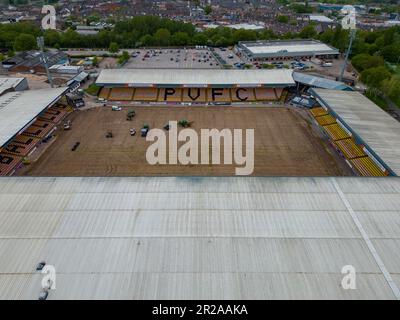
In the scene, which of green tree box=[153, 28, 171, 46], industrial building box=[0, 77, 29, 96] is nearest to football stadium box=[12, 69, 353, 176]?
industrial building box=[0, 77, 29, 96]

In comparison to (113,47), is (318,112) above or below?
below

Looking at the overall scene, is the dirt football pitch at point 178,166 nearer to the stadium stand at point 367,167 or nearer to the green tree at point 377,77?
the stadium stand at point 367,167

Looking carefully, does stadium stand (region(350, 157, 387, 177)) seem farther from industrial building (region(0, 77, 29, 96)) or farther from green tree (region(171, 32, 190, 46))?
green tree (region(171, 32, 190, 46))

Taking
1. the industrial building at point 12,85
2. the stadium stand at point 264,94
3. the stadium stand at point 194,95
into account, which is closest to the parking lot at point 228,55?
the stadium stand at point 264,94

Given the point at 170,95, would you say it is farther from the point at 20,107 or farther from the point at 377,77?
the point at 377,77

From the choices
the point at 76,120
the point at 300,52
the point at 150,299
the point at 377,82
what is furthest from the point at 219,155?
the point at 300,52

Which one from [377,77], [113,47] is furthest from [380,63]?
[113,47]

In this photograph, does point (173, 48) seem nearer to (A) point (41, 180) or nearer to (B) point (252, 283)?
(A) point (41, 180)
